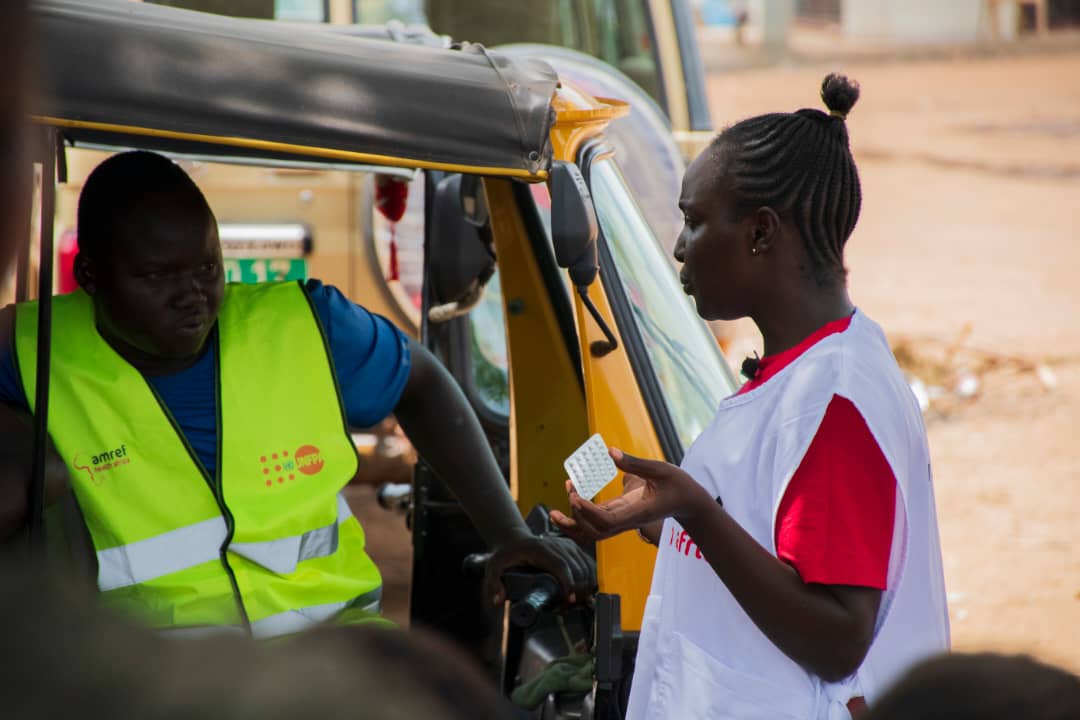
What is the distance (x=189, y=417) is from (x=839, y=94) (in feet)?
4.26

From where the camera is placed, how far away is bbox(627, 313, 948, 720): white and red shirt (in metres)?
1.76

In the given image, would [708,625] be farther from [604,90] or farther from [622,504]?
[604,90]

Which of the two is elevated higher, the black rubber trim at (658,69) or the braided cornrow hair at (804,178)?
the braided cornrow hair at (804,178)

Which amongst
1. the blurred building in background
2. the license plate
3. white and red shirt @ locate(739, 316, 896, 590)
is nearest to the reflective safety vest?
white and red shirt @ locate(739, 316, 896, 590)

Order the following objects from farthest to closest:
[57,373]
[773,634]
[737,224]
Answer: [57,373], [737,224], [773,634]

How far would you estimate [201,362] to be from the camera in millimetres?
2633

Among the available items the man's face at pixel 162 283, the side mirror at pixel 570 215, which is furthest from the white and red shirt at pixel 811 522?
the man's face at pixel 162 283

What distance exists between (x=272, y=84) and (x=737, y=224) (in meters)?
0.77

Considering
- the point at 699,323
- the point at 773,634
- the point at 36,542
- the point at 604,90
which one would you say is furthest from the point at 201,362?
the point at 604,90

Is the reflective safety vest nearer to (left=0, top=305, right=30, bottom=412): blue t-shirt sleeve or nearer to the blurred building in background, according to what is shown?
(left=0, top=305, right=30, bottom=412): blue t-shirt sleeve

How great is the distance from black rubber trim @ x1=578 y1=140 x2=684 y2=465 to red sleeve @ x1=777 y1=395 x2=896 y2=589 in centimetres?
92

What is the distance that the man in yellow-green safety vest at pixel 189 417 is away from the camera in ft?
8.02

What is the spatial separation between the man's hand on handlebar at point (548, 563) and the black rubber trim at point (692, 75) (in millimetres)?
4756

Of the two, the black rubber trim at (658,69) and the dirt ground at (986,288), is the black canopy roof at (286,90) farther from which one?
the black rubber trim at (658,69)
